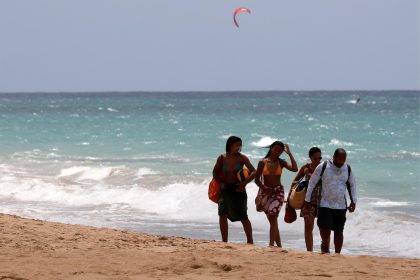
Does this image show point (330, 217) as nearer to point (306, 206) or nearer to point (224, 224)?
point (306, 206)

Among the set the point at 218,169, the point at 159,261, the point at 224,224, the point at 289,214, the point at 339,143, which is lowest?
the point at 159,261

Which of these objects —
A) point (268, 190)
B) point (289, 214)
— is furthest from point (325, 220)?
point (268, 190)

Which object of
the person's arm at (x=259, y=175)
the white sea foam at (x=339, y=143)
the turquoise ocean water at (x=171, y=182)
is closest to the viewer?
the person's arm at (x=259, y=175)

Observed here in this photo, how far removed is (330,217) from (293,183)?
651 millimetres

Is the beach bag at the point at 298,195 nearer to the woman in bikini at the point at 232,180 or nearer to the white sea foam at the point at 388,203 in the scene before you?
the woman in bikini at the point at 232,180

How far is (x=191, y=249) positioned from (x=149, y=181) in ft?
36.3

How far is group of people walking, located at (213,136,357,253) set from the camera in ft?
29.4

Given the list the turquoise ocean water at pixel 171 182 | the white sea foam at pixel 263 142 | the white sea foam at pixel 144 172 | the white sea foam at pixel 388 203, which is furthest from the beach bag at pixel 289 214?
the white sea foam at pixel 263 142

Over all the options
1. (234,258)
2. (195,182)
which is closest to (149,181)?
(195,182)

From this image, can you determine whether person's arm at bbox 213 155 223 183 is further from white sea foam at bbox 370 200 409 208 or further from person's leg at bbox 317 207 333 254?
white sea foam at bbox 370 200 409 208

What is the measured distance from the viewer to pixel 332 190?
8.96m

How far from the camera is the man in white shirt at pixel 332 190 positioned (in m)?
8.95

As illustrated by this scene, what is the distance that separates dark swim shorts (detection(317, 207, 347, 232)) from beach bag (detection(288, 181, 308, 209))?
34cm

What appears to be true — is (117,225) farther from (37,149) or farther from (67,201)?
(37,149)
